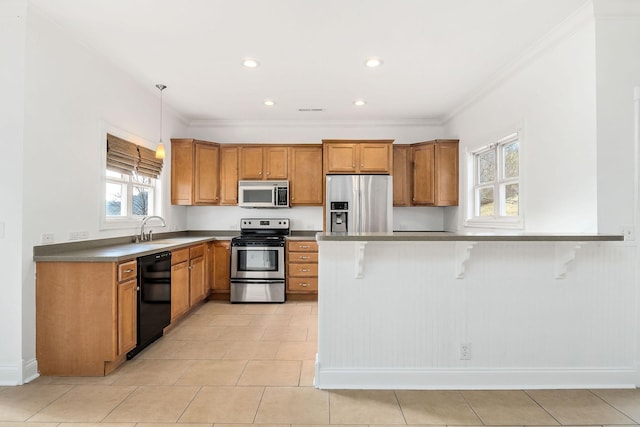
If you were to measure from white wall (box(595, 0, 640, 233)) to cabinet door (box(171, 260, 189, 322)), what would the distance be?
3.84 meters

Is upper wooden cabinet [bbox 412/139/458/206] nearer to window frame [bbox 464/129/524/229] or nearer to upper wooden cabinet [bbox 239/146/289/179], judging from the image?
window frame [bbox 464/129/524/229]

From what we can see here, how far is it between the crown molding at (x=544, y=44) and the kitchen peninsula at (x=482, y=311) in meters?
1.63

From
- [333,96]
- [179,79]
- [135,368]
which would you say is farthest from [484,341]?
[179,79]

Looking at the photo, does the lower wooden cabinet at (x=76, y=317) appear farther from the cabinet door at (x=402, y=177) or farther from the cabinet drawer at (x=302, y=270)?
the cabinet door at (x=402, y=177)

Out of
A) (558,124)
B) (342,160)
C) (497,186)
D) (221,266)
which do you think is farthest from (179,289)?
(558,124)

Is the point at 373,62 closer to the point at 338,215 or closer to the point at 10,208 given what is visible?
the point at 338,215

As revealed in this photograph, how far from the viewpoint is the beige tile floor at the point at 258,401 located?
2113 millimetres

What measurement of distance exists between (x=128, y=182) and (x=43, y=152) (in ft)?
4.33

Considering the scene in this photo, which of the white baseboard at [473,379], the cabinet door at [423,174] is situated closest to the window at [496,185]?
the cabinet door at [423,174]

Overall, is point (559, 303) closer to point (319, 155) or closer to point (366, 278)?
point (366, 278)

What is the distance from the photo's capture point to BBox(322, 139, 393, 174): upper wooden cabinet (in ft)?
17.2

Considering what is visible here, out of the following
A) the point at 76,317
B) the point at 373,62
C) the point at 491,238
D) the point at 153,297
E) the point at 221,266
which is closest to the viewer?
the point at 491,238

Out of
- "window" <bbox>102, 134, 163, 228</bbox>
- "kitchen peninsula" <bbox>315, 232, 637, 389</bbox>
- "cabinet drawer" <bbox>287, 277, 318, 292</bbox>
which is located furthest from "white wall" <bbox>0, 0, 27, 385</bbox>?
"cabinet drawer" <bbox>287, 277, 318, 292</bbox>

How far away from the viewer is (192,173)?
5273 millimetres
